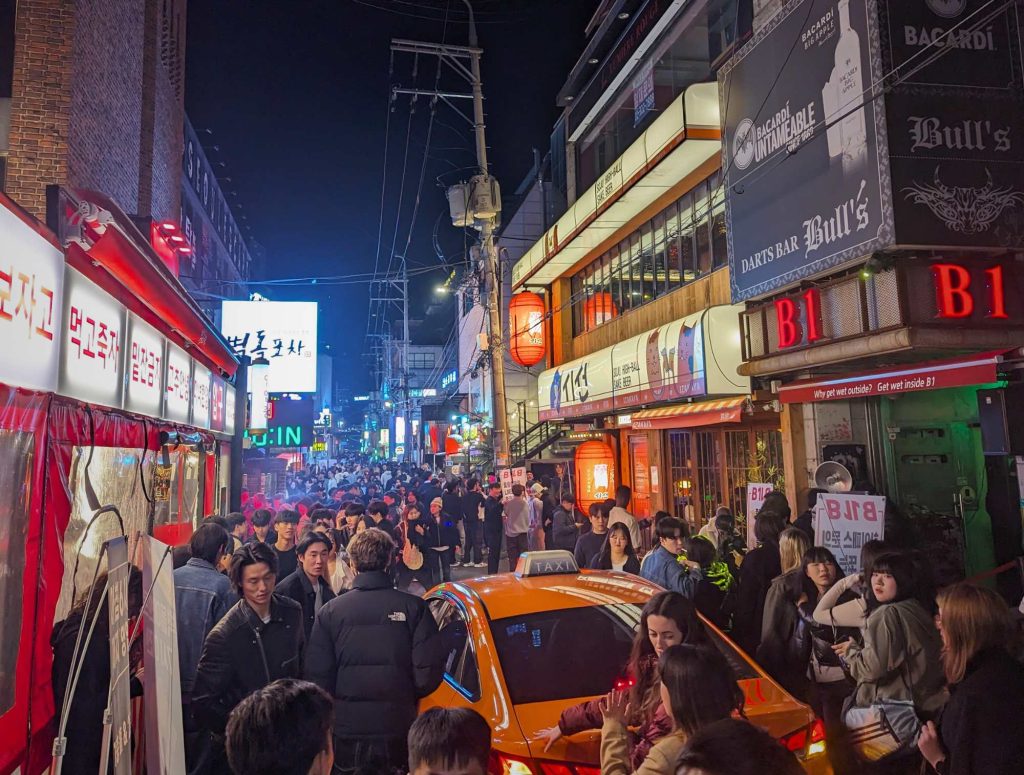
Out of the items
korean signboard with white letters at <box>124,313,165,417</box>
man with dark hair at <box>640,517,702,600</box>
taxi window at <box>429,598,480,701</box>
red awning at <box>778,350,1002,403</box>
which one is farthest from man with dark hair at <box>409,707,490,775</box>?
red awning at <box>778,350,1002,403</box>

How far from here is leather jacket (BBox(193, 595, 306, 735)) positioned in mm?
4043

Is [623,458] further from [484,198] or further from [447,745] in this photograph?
[447,745]

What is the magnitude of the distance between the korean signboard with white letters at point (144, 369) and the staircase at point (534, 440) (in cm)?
1434

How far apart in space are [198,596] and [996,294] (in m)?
9.86

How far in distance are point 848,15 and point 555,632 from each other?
9384 mm

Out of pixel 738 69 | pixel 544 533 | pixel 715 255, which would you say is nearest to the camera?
pixel 738 69

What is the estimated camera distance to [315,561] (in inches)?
239

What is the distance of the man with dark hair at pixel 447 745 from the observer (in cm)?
238

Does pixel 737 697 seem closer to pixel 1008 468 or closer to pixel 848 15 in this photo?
pixel 1008 468

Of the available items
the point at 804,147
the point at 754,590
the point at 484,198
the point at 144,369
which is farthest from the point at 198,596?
the point at 484,198

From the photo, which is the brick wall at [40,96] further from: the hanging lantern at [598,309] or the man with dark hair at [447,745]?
the hanging lantern at [598,309]

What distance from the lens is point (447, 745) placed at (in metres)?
2.38

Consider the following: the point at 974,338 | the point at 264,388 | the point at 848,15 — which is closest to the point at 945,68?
the point at 848,15

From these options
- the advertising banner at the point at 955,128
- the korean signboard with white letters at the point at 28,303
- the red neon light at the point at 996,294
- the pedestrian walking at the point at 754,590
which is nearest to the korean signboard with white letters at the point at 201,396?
the korean signboard with white letters at the point at 28,303
